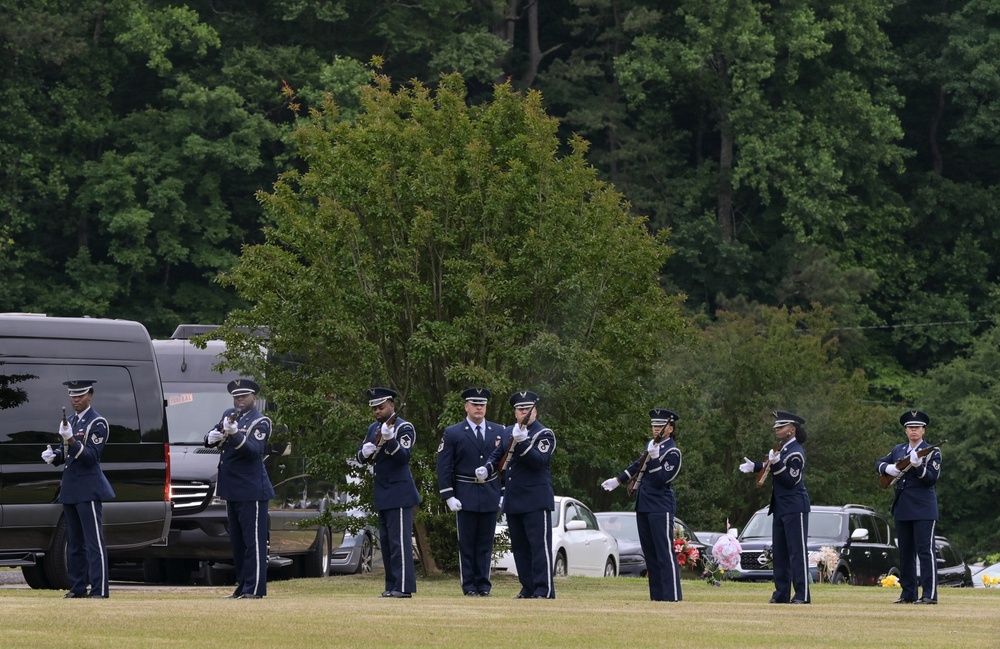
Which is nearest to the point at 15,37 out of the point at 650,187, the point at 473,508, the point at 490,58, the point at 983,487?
the point at 490,58

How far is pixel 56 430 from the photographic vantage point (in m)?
19.1

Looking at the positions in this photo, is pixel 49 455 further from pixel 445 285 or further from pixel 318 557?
pixel 318 557

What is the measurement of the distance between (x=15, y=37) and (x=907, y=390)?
29.2 metres

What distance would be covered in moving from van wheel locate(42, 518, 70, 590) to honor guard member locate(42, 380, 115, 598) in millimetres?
1923

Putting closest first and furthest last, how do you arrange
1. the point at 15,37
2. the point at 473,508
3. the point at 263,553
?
the point at 263,553 → the point at 473,508 → the point at 15,37

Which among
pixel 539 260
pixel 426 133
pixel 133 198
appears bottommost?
pixel 539 260

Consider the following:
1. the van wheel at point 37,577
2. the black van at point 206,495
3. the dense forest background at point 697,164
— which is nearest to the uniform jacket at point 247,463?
the van wheel at point 37,577

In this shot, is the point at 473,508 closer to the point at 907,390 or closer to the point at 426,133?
the point at 426,133

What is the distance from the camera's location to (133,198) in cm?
5303

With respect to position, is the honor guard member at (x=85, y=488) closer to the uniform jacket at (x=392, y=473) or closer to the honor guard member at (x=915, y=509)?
the uniform jacket at (x=392, y=473)

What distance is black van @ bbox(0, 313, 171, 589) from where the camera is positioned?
62.0ft

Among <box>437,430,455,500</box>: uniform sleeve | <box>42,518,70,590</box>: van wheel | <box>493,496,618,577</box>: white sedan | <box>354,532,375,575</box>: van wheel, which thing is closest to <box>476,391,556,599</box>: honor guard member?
<box>437,430,455,500</box>: uniform sleeve

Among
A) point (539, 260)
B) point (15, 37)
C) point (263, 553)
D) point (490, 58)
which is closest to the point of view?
point (263, 553)

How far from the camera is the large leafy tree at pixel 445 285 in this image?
23062 mm
